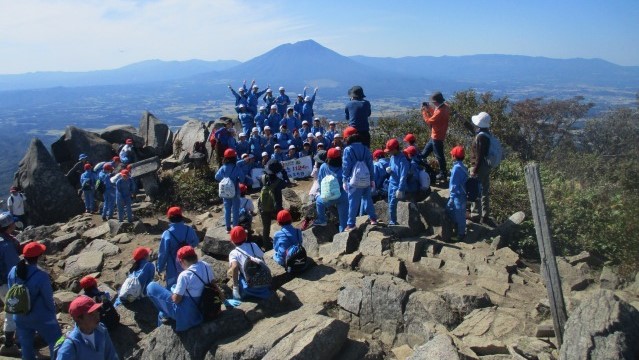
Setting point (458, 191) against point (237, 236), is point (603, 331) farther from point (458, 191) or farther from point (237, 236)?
point (458, 191)

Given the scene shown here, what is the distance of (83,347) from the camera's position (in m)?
5.34

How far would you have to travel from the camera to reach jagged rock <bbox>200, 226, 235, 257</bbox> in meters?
11.2

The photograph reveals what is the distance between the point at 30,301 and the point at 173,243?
239 centimetres

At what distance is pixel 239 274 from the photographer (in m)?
7.72

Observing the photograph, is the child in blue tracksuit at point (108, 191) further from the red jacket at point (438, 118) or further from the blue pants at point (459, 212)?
the blue pants at point (459, 212)

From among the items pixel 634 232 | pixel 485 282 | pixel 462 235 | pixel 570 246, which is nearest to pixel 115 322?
pixel 485 282

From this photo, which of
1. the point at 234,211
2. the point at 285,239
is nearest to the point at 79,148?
the point at 234,211

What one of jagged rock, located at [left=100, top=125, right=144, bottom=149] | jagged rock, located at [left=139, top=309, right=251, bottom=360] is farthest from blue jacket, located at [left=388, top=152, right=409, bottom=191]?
jagged rock, located at [left=100, top=125, right=144, bottom=149]

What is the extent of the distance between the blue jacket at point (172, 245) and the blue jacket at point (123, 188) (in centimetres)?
737

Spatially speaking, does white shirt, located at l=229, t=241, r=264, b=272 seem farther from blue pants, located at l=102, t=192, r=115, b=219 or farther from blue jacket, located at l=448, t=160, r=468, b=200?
blue pants, located at l=102, t=192, r=115, b=219

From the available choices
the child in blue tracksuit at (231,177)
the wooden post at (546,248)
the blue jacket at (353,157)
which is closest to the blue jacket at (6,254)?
the child in blue tracksuit at (231,177)

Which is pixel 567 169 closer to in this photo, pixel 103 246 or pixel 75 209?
pixel 103 246

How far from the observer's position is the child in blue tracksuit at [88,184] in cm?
1712

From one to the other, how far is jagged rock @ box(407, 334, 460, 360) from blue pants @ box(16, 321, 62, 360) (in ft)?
19.9
